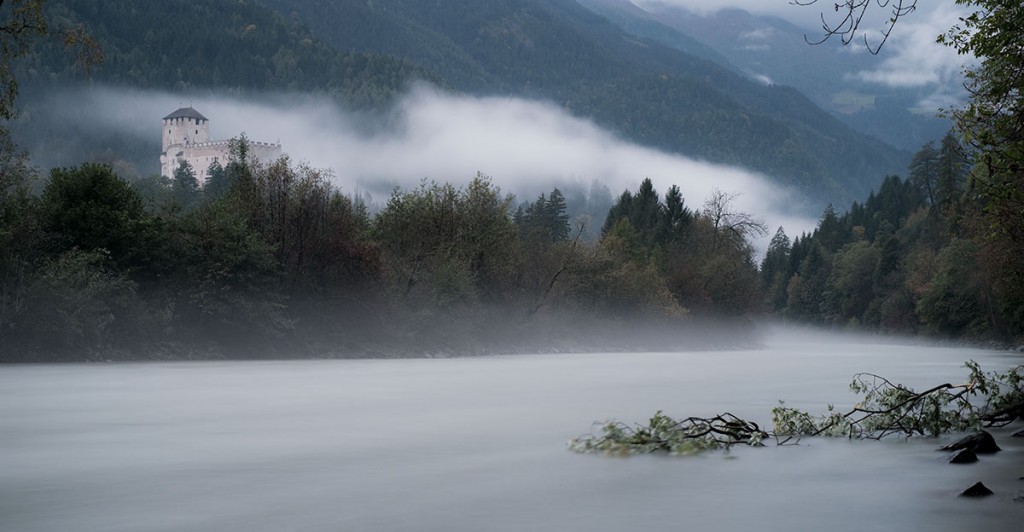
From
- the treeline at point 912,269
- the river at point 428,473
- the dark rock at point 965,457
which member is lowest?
the river at point 428,473

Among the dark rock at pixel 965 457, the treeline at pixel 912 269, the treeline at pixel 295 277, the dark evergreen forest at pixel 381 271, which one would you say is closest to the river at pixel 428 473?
the dark rock at pixel 965 457

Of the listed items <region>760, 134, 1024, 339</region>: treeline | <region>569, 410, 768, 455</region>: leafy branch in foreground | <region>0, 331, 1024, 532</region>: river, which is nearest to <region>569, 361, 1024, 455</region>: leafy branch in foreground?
<region>569, 410, 768, 455</region>: leafy branch in foreground

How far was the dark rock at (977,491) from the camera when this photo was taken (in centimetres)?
1131

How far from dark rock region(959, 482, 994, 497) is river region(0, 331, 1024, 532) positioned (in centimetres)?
21

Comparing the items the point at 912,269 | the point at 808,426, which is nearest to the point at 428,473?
the point at 808,426

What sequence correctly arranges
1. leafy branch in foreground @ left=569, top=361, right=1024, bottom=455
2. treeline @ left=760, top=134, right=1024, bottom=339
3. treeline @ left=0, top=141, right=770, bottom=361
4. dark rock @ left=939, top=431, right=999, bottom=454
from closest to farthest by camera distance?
dark rock @ left=939, top=431, right=999, bottom=454, leafy branch in foreground @ left=569, top=361, right=1024, bottom=455, treeline @ left=0, top=141, right=770, bottom=361, treeline @ left=760, top=134, right=1024, bottom=339

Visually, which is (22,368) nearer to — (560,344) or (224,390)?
(224,390)

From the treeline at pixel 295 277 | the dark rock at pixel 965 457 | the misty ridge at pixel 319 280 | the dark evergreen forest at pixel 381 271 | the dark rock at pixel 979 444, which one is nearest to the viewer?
the dark rock at pixel 965 457

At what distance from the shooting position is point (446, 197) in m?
73.1

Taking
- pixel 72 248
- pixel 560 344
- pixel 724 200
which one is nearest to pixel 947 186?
pixel 724 200

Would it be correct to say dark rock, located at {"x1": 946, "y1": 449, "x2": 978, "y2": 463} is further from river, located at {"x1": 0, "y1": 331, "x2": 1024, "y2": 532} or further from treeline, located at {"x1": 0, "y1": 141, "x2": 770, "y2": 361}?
treeline, located at {"x1": 0, "y1": 141, "x2": 770, "y2": 361}

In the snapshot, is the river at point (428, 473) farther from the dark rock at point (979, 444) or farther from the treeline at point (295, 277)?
the treeline at point (295, 277)

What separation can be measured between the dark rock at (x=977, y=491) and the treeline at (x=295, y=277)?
4020 cm

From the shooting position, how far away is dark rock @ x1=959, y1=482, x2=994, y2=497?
37.1 ft
